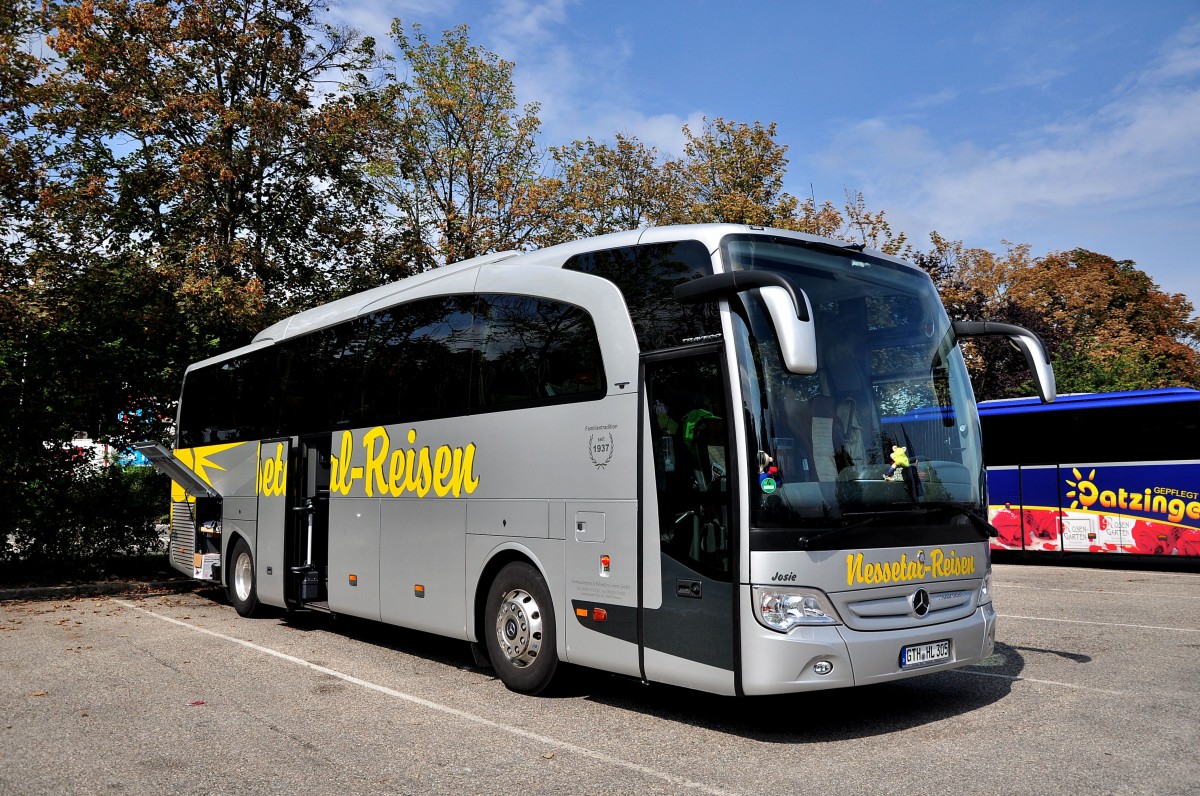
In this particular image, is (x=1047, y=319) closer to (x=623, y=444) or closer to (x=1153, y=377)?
(x=1153, y=377)

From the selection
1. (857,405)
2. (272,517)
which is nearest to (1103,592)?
(857,405)

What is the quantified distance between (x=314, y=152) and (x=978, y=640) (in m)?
15.6

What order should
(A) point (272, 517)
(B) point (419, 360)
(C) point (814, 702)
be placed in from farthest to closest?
1. (A) point (272, 517)
2. (B) point (419, 360)
3. (C) point (814, 702)

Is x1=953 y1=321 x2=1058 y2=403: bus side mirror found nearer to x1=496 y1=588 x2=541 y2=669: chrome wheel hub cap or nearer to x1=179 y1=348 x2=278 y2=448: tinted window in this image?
x1=496 y1=588 x2=541 y2=669: chrome wheel hub cap

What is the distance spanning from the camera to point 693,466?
6816 mm

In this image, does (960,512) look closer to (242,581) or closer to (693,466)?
(693,466)

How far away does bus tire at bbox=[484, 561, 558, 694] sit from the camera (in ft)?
26.1

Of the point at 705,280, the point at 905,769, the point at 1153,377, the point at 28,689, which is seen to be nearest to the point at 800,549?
the point at 905,769

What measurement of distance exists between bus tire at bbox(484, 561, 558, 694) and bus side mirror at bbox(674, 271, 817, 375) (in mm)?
3096

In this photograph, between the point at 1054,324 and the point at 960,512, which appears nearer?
the point at 960,512

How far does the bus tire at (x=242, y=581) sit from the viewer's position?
13188 millimetres

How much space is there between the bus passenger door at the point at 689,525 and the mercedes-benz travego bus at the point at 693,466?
0.7 inches

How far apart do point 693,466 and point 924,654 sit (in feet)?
6.75

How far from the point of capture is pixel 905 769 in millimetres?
5820
